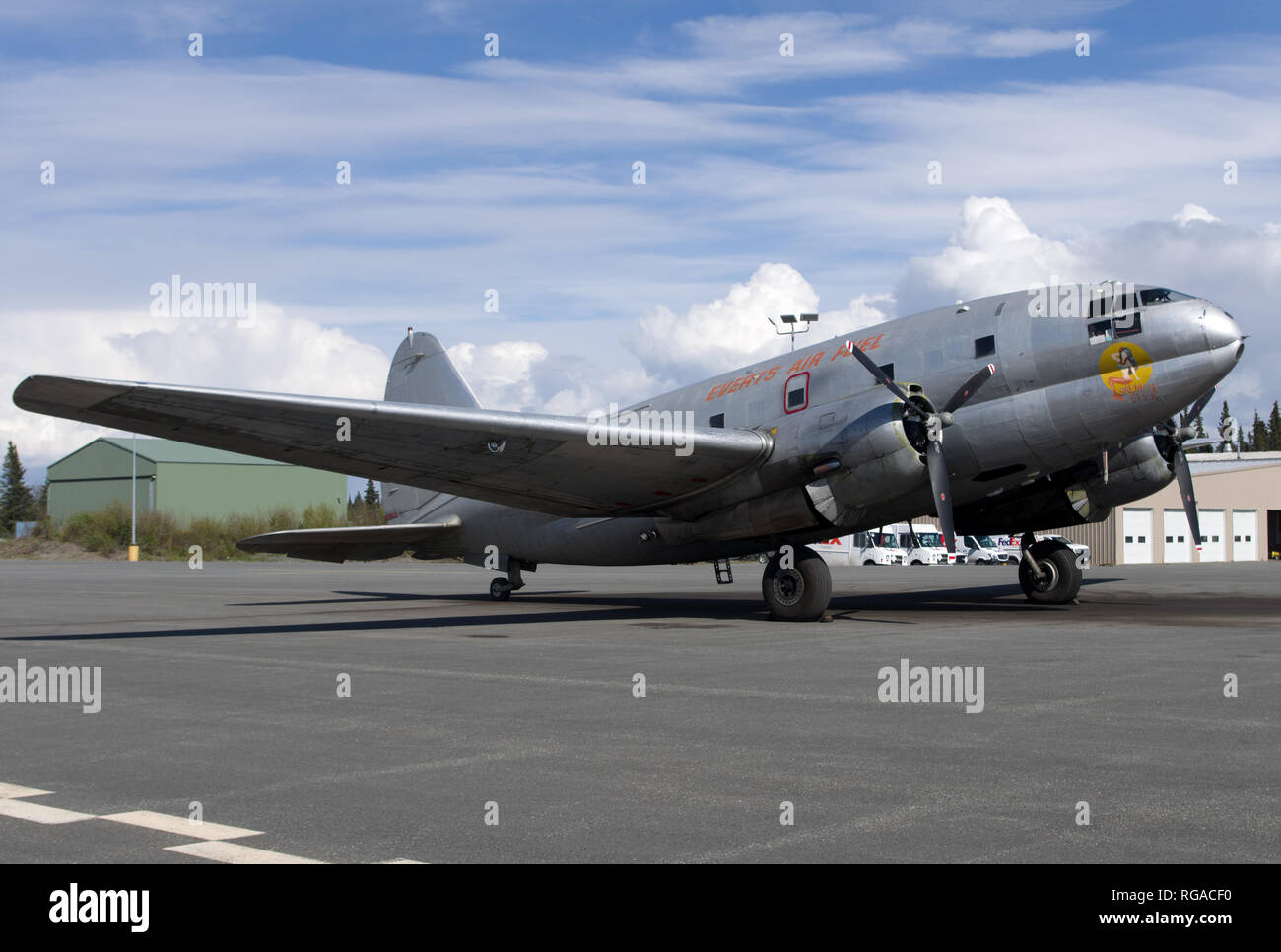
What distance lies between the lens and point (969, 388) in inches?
733

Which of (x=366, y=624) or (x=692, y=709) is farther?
(x=366, y=624)

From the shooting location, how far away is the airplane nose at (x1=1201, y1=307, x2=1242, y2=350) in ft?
57.9

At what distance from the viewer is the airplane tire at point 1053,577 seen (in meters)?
23.6

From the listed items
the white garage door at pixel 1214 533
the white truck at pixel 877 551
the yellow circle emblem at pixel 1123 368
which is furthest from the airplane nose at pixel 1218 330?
the white garage door at pixel 1214 533

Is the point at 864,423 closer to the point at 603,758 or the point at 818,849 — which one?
the point at 603,758

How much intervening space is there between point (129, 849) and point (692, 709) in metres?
5.46

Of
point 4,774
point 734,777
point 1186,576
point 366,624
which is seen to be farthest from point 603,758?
point 1186,576

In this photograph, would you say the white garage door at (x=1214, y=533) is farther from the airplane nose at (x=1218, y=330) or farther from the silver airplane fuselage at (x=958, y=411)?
the airplane nose at (x=1218, y=330)

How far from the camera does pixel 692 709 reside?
1025 cm

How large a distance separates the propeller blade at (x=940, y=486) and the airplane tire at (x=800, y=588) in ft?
7.06

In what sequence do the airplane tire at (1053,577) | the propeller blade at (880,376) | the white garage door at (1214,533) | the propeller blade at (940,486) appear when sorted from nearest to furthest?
1. the propeller blade at (940,486)
2. the propeller blade at (880,376)
3. the airplane tire at (1053,577)
4. the white garage door at (1214,533)

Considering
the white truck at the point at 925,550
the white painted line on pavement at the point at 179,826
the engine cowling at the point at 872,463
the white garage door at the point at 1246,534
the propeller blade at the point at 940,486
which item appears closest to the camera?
the white painted line on pavement at the point at 179,826

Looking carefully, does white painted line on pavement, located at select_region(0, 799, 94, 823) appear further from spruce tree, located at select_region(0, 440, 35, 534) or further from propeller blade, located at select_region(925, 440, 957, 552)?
spruce tree, located at select_region(0, 440, 35, 534)

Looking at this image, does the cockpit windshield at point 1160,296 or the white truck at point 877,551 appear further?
the white truck at point 877,551
